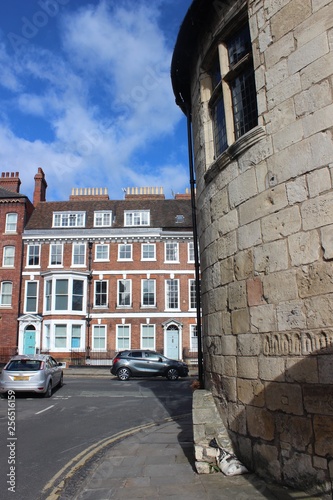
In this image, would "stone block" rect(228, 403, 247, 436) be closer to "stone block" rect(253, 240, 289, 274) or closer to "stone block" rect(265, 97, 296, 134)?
"stone block" rect(253, 240, 289, 274)

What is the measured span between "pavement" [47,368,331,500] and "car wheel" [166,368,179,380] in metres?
13.6

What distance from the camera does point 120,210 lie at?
34.1 metres

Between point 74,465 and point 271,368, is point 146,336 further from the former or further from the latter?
point 271,368

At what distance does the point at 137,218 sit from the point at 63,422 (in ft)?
78.9

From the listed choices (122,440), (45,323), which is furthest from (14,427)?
(45,323)

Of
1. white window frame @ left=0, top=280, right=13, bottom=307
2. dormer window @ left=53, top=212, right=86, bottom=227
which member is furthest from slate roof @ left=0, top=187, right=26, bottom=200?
white window frame @ left=0, top=280, right=13, bottom=307

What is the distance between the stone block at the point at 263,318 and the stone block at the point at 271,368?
0.33 metres

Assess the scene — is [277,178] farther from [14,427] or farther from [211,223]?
[14,427]

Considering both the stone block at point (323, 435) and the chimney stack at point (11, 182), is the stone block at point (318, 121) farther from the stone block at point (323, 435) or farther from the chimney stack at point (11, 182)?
the chimney stack at point (11, 182)

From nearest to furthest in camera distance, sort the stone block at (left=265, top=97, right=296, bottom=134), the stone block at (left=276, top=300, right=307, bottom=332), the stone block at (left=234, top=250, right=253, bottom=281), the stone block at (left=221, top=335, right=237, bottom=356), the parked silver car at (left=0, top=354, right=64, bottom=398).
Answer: the stone block at (left=276, top=300, right=307, bottom=332)
the stone block at (left=265, top=97, right=296, bottom=134)
the stone block at (left=234, top=250, right=253, bottom=281)
the stone block at (left=221, top=335, right=237, bottom=356)
the parked silver car at (left=0, top=354, right=64, bottom=398)

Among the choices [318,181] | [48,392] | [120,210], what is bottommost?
[48,392]

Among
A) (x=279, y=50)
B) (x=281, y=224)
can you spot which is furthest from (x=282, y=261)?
(x=279, y=50)

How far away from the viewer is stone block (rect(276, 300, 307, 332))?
4.28 m

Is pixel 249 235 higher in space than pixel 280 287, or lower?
higher
